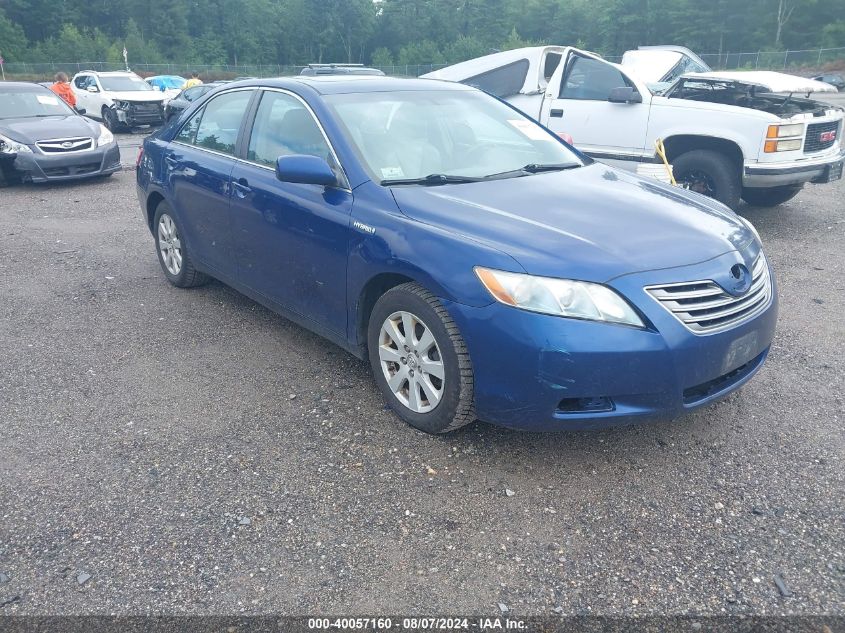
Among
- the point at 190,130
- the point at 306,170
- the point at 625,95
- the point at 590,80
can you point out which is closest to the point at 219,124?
the point at 190,130

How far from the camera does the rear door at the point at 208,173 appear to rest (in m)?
4.66

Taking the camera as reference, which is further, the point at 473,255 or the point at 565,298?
the point at 473,255

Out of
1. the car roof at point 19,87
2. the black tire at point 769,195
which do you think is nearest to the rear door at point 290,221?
the black tire at point 769,195

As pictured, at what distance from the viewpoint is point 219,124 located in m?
4.91

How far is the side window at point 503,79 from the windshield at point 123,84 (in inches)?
592

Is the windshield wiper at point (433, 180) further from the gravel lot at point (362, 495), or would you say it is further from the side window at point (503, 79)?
the side window at point (503, 79)

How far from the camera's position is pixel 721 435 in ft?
11.3

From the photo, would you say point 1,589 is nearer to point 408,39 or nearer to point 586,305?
point 586,305

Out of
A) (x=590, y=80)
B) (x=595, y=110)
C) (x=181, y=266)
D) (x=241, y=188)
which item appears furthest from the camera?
(x=590, y=80)

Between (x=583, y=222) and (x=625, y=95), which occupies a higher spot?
(x=625, y=95)

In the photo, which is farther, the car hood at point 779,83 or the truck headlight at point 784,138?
the car hood at point 779,83

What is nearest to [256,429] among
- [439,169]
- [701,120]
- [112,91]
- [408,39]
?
[439,169]

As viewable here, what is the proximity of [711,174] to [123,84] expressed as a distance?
1842 cm

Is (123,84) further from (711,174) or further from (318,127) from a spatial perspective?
(318,127)
